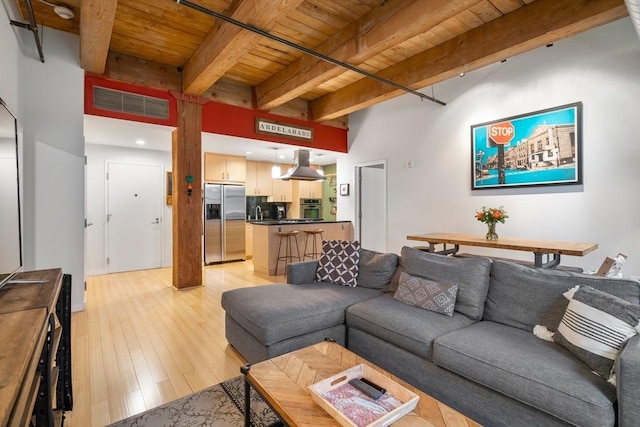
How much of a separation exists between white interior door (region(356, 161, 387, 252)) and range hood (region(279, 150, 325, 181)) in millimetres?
999

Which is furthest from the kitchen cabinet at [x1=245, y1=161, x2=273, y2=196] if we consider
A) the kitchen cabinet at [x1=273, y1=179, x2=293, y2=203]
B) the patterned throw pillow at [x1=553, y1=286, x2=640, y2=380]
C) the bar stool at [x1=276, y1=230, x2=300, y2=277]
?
the patterned throw pillow at [x1=553, y1=286, x2=640, y2=380]

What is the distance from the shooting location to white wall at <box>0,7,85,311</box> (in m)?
3.22

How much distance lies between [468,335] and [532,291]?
0.57 meters

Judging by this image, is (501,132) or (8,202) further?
(501,132)

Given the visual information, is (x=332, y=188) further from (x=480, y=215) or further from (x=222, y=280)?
(x=480, y=215)

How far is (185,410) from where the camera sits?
184 cm

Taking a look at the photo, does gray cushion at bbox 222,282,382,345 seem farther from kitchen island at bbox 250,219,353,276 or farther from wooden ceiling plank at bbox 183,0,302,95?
kitchen island at bbox 250,219,353,276

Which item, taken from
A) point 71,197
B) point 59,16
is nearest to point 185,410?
point 71,197

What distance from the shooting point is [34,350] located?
0.99m

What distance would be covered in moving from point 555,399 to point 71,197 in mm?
4508

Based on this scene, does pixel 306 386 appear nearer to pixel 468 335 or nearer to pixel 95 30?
pixel 468 335

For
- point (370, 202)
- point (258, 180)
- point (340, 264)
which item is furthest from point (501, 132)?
point (258, 180)

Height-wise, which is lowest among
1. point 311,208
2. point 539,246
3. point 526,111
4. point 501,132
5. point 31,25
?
point 539,246

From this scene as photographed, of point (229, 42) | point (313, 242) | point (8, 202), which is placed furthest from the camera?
point (313, 242)
